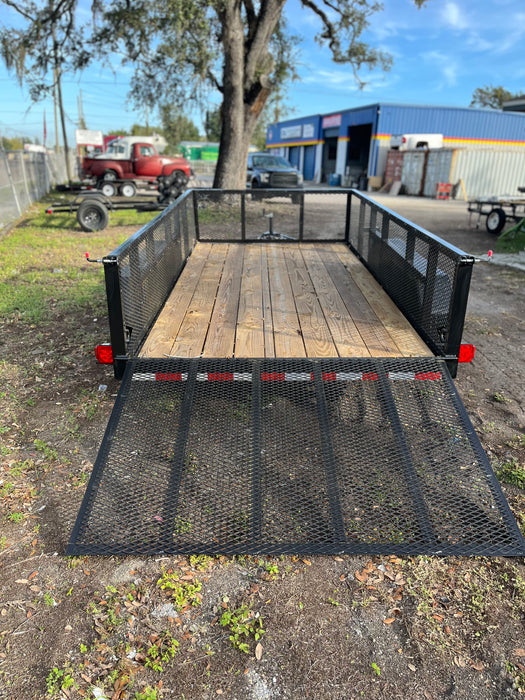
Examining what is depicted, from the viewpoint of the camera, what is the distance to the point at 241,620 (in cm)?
231

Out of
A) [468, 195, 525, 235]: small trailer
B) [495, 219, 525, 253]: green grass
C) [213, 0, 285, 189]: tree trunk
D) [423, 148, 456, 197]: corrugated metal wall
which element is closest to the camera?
[495, 219, 525, 253]: green grass

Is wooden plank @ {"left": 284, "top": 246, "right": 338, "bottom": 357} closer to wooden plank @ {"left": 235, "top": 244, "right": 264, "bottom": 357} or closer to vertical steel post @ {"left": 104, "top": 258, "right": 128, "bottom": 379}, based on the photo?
wooden plank @ {"left": 235, "top": 244, "right": 264, "bottom": 357}

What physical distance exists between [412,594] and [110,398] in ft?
9.31

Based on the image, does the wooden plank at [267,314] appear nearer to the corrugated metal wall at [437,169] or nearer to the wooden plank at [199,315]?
the wooden plank at [199,315]

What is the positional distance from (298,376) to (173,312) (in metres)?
1.45

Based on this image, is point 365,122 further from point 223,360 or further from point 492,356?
point 223,360

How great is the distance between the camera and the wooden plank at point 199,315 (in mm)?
3531

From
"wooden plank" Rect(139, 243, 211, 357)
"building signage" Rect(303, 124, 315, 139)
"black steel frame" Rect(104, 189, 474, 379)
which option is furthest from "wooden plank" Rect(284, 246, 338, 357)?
"building signage" Rect(303, 124, 315, 139)

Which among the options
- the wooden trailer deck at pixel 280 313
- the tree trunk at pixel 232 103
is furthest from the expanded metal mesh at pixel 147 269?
the tree trunk at pixel 232 103

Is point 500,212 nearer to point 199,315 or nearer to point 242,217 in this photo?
point 242,217

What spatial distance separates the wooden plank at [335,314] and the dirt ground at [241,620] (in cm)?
126

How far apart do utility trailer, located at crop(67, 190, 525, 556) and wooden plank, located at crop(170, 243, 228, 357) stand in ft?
0.07

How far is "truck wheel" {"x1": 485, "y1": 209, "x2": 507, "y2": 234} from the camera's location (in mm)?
12666

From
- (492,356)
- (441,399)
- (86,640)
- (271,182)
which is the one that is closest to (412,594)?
(441,399)
